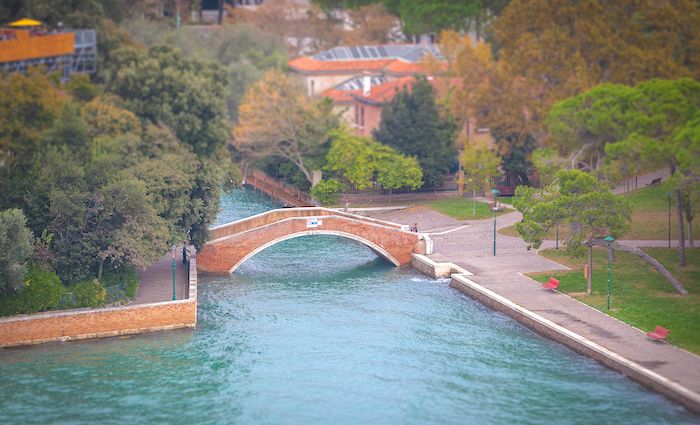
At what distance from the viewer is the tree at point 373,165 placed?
298 ft

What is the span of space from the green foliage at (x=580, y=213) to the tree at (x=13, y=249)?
79.9ft

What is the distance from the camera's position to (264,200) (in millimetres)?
97938

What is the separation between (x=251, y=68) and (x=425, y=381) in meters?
70.4

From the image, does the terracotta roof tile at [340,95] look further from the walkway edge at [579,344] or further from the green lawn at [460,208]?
the walkway edge at [579,344]

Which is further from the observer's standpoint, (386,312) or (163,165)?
(163,165)

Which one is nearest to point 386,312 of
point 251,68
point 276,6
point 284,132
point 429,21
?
point 284,132

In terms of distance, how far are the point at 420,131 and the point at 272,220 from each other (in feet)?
64.3

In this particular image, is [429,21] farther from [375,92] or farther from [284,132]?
[284,132]

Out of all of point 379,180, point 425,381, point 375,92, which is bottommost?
point 425,381

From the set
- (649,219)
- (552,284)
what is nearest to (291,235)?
(552,284)

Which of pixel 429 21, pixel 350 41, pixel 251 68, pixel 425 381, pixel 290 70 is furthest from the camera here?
pixel 350 41

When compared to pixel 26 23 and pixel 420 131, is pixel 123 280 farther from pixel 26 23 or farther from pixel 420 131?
pixel 26 23

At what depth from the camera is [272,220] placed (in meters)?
76.9

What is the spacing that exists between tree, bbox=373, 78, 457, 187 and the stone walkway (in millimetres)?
25334
